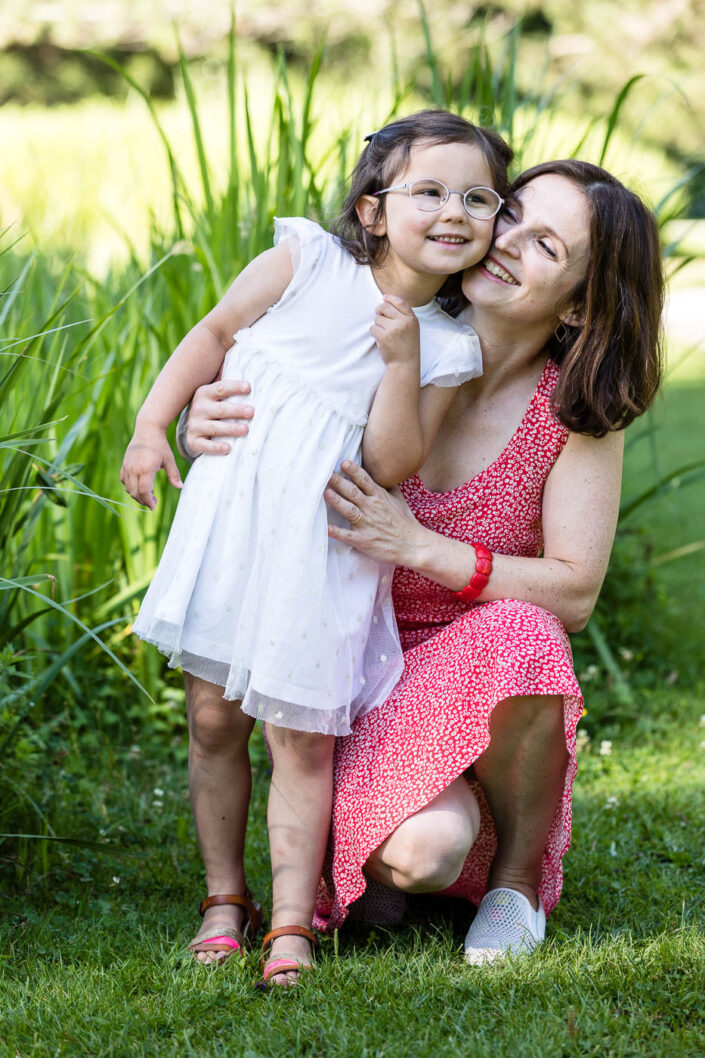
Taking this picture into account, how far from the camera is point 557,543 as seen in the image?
2.01 metres

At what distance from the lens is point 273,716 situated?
177 cm

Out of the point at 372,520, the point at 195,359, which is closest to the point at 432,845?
the point at 372,520

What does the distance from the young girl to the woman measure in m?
0.05

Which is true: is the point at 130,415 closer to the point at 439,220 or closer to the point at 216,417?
the point at 216,417

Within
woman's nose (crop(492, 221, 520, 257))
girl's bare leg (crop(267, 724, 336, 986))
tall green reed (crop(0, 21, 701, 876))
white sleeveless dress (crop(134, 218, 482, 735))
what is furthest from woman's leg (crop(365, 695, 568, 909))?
tall green reed (crop(0, 21, 701, 876))

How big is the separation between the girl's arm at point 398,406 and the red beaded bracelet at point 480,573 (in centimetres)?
20

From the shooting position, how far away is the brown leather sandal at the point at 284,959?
1.79 m

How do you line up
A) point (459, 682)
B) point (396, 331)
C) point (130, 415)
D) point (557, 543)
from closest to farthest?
point (396, 331) → point (459, 682) → point (557, 543) → point (130, 415)

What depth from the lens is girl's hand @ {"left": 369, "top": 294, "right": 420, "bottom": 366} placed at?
1.78 metres

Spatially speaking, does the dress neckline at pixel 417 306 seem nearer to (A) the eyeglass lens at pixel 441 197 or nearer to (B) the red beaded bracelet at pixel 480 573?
(A) the eyeglass lens at pixel 441 197

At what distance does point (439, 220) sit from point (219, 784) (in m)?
1.02

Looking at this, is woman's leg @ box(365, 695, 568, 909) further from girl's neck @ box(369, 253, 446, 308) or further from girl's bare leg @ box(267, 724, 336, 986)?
girl's neck @ box(369, 253, 446, 308)

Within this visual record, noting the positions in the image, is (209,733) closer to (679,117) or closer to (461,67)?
(461,67)

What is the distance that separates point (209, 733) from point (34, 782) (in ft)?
2.43
